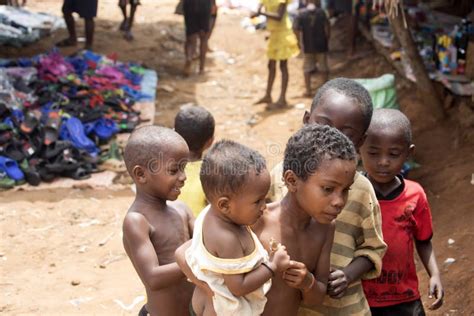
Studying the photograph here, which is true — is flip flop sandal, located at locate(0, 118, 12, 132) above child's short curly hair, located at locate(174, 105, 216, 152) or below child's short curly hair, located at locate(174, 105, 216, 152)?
below

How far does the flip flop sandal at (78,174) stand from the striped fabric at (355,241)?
4159 millimetres

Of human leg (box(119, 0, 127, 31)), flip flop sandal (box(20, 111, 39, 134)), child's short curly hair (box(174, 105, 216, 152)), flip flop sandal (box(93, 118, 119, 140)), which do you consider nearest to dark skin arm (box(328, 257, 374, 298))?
child's short curly hair (box(174, 105, 216, 152))

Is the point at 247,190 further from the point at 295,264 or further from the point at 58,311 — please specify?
the point at 58,311

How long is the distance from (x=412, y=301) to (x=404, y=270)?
0.14m

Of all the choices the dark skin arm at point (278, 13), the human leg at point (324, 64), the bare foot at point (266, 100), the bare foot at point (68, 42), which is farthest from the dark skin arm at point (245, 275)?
the bare foot at point (68, 42)

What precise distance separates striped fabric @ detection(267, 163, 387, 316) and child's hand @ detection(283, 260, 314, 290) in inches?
12.5

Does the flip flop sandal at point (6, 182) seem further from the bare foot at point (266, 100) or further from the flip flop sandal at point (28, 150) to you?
the bare foot at point (266, 100)

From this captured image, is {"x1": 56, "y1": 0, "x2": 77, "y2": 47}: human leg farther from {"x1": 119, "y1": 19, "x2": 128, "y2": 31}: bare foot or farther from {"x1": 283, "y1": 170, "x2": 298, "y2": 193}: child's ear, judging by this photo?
{"x1": 283, "y1": 170, "x2": 298, "y2": 193}: child's ear

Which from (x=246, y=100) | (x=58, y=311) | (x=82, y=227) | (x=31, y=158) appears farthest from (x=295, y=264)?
(x=246, y=100)

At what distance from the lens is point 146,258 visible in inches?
88.4

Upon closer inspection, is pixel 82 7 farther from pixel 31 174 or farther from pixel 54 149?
pixel 31 174

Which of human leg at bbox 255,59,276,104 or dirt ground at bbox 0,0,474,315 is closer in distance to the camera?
dirt ground at bbox 0,0,474,315

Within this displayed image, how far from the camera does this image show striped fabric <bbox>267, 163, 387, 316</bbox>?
89.1 inches

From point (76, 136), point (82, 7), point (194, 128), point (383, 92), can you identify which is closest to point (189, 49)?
point (82, 7)
